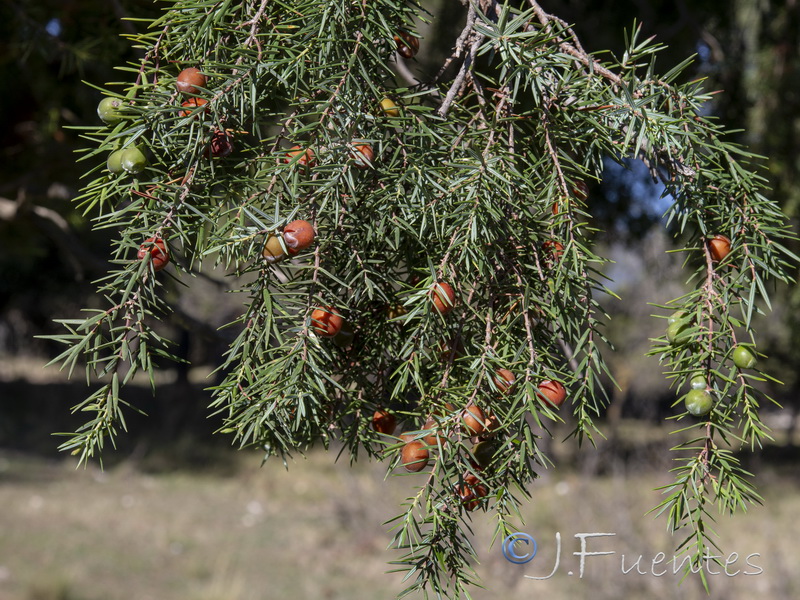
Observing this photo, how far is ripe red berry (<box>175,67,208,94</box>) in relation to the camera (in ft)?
2.21

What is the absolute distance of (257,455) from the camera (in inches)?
444

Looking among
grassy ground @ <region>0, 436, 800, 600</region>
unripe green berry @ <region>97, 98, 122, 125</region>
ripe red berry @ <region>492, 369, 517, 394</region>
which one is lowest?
grassy ground @ <region>0, 436, 800, 600</region>

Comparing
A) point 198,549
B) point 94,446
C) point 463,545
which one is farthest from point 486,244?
point 198,549

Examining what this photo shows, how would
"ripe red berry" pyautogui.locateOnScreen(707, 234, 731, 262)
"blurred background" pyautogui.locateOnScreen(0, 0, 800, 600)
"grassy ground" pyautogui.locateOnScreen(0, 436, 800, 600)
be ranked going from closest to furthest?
"ripe red berry" pyautogui.locateOnScreen(707, 234, 731, 262)
"blurred background" pyautogui.locateOnScreen(0, 0, 800, 600)
"grassy ground" pyautogui.locateOnScreen(0, 436, 800, 600)

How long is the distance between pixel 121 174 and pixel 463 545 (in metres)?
0.47

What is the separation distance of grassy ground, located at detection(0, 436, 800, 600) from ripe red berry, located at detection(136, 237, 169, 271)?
14.7 feet

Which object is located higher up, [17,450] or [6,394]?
[17,450]

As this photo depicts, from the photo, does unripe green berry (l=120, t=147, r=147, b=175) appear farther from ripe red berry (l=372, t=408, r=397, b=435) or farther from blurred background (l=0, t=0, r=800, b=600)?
ripe red berry (l=372, t=408, r=397, b=435)

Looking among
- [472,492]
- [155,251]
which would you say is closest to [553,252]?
[472,492]

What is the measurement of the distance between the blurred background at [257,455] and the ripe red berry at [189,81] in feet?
0.34

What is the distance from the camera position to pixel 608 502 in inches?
236

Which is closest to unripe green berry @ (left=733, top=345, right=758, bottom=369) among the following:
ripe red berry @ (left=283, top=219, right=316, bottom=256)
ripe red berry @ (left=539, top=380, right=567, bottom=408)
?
ripe red berry @ (left=539, top=380, right=567, bottom=408)

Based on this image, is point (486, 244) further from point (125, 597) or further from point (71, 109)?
point (125, 597)

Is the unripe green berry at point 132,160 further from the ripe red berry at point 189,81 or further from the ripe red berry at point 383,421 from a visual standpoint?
the ripe red berry at point 383,421
